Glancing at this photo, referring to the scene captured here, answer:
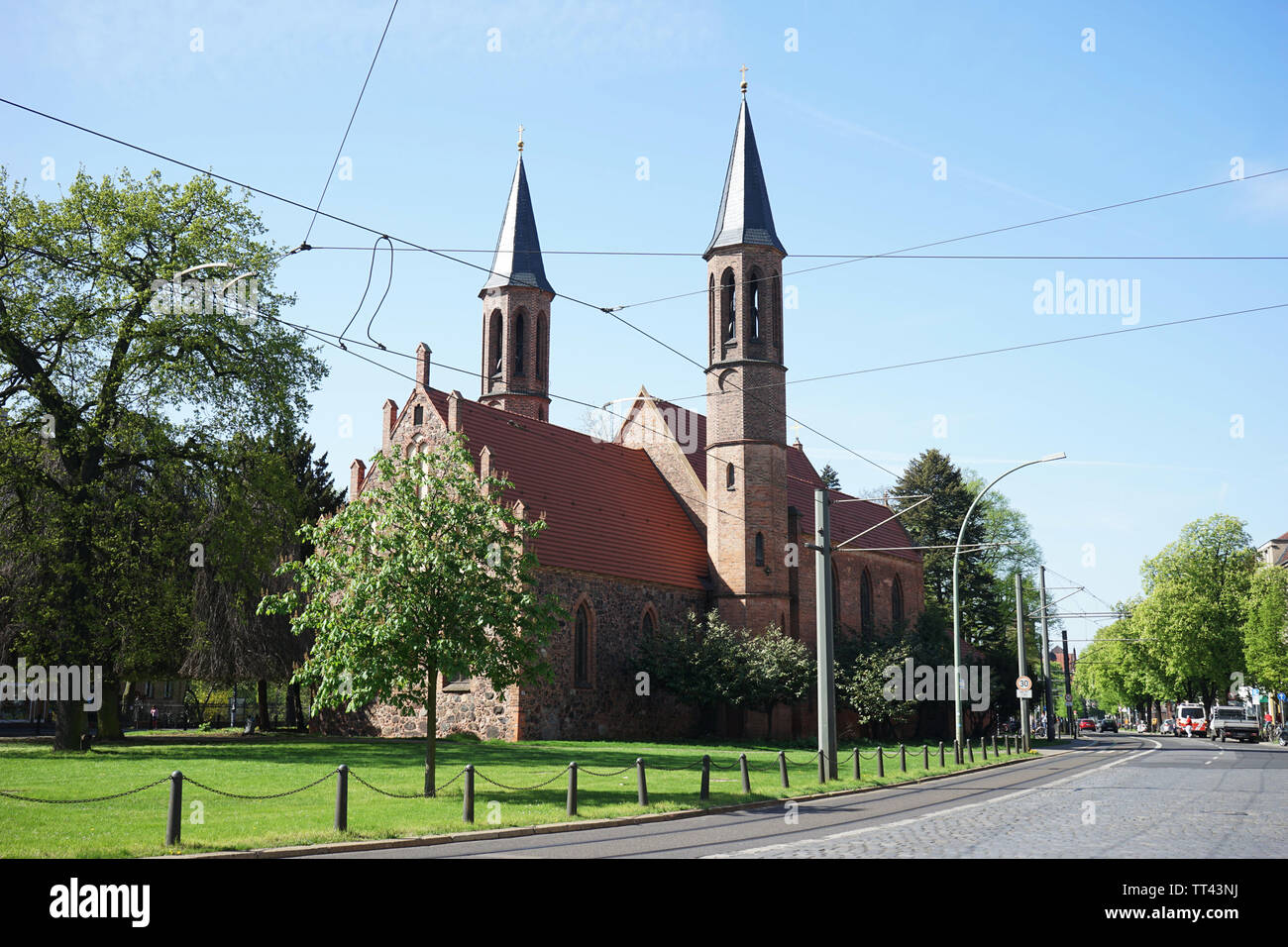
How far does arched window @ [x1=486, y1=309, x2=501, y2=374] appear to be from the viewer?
151 ft

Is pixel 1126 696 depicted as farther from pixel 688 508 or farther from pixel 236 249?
pixel 236 249

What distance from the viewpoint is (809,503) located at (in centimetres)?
4797

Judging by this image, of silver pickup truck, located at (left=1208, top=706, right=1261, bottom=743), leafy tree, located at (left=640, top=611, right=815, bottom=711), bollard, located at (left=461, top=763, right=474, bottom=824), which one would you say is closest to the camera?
bollard, located at (left=461, top=763, right=474, bottom=824)

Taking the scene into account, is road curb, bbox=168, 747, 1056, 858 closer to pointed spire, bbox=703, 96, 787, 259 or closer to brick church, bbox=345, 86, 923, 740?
brick church, bbox=345, 86, 923, 740

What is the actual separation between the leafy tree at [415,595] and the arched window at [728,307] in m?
23.1

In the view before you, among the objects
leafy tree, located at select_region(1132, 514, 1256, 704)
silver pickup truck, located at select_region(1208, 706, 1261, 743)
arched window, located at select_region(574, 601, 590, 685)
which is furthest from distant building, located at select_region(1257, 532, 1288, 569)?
arched window, located at select_region(574, 601, 590, 685)

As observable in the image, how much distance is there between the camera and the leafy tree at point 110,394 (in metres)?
27.0

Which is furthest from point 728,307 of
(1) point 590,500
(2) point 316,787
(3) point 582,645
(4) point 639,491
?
(2) point 316,787

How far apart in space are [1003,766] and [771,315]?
1829 centimetres

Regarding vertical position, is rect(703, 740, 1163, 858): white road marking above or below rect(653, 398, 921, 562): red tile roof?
below

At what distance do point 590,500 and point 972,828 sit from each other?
26734mm

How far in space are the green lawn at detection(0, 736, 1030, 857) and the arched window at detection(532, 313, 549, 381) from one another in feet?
62.8

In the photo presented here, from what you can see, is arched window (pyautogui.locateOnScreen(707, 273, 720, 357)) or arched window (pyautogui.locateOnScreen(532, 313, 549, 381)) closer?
arched window (pyautogui.locateOnScreen(707, 273, 720, 357))

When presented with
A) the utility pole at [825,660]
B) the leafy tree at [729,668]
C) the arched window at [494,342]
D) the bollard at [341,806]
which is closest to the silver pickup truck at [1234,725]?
the leafy tree at [729,668]
